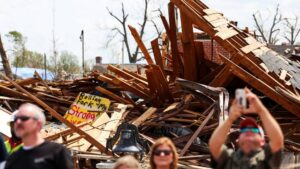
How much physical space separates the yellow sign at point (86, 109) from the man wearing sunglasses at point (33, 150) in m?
6.00

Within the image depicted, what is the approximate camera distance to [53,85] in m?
13.1

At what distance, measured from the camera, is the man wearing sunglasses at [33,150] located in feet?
13.6

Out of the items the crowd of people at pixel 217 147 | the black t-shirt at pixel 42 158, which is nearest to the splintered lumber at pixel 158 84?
the crowd of people at pixel 217 147

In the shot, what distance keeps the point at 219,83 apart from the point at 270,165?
17.8 ft

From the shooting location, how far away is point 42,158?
13.7 feet

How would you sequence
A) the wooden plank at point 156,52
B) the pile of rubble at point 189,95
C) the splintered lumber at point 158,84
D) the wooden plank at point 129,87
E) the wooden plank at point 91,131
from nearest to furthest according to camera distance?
1. the pile of rubble at point 189,95
2. the wooden plank at point 91,131
3. the splintered lumber at point 158,84
4. the wooden plank at point 129,87
5. the wooden plank at point 156,52

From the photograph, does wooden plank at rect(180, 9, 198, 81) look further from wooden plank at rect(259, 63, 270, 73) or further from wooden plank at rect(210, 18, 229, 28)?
wooden plank at rect(259, 63, 270, 73)

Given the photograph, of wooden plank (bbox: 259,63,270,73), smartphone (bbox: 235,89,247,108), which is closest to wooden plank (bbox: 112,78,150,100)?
wooden plank (bbox: 259,63,270,73)

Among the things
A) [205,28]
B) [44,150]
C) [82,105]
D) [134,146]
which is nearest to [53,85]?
[82,105]

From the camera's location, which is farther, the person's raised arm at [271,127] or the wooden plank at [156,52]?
the wooden plank at [156,52]

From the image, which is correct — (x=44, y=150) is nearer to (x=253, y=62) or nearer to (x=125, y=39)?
(x=253, y=62)

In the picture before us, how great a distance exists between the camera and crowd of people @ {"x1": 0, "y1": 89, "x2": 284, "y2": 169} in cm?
383

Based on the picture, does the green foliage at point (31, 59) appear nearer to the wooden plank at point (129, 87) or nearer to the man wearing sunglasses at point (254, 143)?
the wooden plank at point (129, 87)

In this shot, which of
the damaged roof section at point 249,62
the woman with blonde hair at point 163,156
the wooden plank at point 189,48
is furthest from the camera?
the wooden plank at point 189,48
